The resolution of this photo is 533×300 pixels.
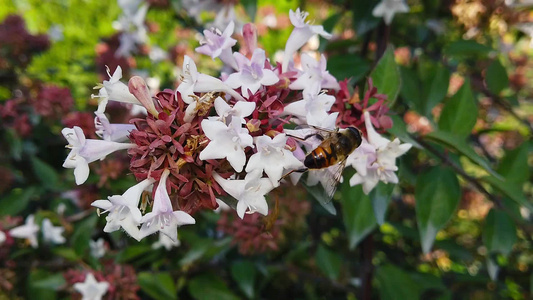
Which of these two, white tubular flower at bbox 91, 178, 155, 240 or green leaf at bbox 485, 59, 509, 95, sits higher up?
white tubular flower at bbox 91, 178, 155, 240

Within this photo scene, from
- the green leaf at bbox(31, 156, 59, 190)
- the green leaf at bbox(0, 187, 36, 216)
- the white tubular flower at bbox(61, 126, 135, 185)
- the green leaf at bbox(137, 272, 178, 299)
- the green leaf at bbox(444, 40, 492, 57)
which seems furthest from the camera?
the green leaf at bbox(31, 156, 59, 190)

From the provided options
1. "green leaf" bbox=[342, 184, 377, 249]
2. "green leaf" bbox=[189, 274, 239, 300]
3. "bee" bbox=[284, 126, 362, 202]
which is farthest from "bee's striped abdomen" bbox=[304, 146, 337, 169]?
"green leaf" bbox=[189, 274, 239, 300]

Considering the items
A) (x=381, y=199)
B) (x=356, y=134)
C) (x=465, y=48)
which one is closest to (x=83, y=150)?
(x=356, y=134)

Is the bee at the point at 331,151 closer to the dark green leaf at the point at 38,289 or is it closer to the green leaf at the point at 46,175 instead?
the dark green leaf at the point at 38,289

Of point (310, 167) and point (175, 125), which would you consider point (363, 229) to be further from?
point (175, 125)

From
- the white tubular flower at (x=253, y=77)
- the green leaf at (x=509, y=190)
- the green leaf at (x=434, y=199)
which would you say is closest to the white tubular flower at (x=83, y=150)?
the white tubular flower at (x=253, y=77)

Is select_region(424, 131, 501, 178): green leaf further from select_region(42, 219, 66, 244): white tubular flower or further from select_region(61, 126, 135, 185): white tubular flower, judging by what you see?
select_region(42, 219, 66, 244): white tubular flower

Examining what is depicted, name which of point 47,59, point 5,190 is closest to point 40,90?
point 5,190

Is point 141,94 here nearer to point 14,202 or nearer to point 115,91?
point 115,91
